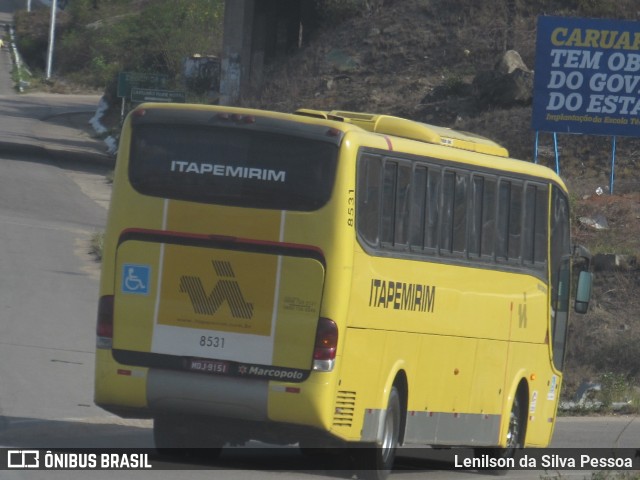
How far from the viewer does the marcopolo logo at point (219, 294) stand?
9867 millimetres

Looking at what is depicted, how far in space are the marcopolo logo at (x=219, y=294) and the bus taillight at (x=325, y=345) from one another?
591 mm

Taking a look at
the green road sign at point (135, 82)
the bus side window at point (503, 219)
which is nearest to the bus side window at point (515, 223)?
the bus side window at point (503, 219)

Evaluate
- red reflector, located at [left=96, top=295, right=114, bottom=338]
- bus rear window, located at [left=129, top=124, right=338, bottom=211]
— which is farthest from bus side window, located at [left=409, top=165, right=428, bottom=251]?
red reflector, located at [left=96, top=295, right=114, bottom=338]

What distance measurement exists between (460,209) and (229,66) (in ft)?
113

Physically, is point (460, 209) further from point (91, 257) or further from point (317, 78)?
point (317, 78)

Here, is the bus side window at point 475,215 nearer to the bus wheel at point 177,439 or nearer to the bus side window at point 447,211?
the bus side window at point 447,211

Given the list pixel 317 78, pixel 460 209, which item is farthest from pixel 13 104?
pixel 460 209

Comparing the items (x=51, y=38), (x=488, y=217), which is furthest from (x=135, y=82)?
(x=51, y=38)

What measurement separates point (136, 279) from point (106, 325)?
0.46 m

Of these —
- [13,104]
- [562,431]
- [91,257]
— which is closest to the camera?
[562,431]

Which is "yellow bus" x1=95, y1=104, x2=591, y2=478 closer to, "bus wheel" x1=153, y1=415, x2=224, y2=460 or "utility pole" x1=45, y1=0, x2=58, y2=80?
"bus wheel" x1=153, y1=415, x2=224, y2=460

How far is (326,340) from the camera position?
9641mm

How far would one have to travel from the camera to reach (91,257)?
25.0 meters

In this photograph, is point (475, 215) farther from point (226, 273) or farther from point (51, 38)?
point (51, 38)
